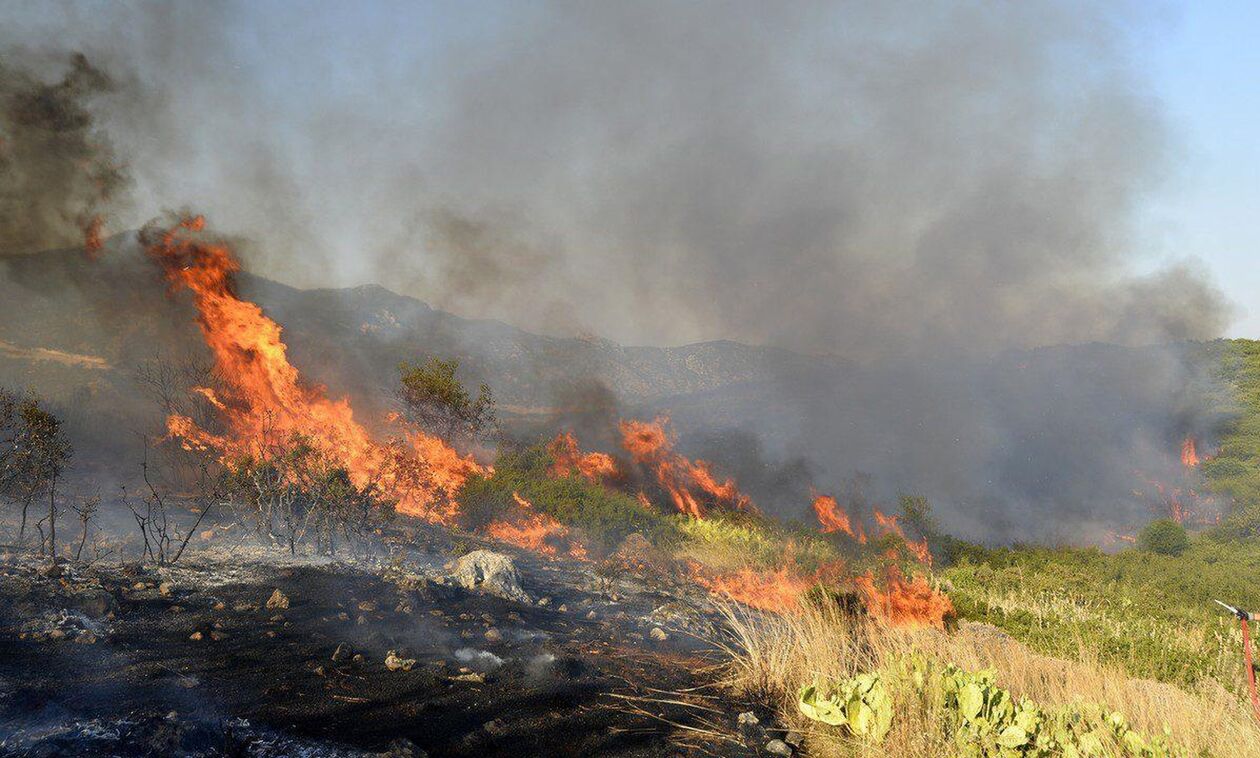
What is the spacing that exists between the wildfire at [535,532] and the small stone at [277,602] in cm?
955

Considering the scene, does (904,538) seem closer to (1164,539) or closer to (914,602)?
(1164,539)

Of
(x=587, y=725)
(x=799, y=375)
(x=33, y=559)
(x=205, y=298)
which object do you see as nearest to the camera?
(x=587, y=725)

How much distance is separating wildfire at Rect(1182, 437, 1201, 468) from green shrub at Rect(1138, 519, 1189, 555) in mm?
15238

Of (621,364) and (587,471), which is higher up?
(621,364)

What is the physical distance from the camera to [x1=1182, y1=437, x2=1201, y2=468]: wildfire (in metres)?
36.0

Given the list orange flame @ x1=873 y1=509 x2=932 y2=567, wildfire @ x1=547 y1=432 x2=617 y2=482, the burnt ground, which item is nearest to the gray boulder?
the burnt ground

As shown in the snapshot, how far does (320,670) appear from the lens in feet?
19.4

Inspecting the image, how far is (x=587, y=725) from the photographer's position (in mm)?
5371

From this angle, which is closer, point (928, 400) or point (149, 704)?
A: point (149, 704)

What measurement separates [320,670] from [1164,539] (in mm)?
33720

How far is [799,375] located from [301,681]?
57.1 m

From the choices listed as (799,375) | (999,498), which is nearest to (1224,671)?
(999,498)

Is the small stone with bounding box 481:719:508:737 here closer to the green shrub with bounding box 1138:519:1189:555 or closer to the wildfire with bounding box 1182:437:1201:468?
the green shrub with bounding box 1138:519:1189:555

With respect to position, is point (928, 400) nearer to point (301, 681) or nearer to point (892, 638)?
point (892, 638)
